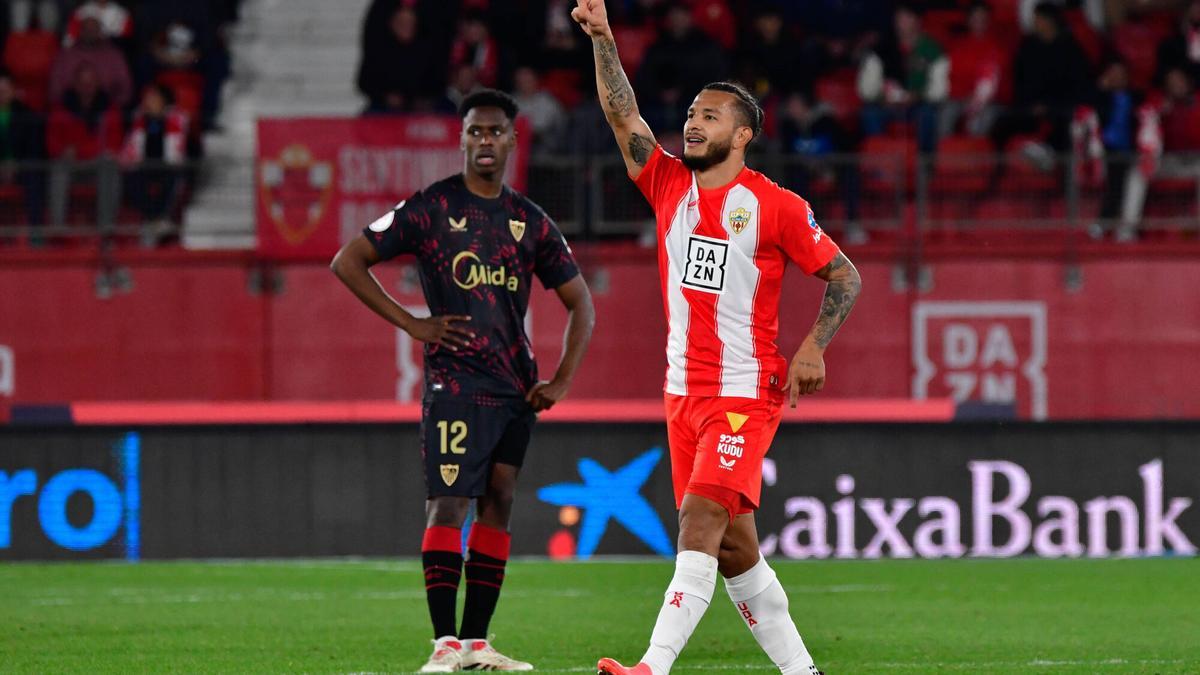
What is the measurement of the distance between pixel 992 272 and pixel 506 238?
10033mm

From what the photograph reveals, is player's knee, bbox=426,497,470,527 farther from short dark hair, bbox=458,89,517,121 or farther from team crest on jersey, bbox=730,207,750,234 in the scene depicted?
team crest on jersey, bbox=730,207,750,234

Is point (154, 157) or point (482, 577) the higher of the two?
point (154, 157)

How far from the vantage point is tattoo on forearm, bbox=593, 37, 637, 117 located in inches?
277

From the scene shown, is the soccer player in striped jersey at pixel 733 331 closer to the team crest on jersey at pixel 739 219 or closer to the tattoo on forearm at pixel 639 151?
the team crest on jersey at pixel 739 219

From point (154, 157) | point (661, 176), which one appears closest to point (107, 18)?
point (154, 157)

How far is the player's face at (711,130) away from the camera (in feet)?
22.1

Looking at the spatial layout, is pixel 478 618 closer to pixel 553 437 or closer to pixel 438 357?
pixel 438 357

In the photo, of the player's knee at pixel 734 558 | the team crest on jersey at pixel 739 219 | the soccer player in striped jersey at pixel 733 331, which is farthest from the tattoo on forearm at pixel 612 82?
the player's knee at pixel 734 558

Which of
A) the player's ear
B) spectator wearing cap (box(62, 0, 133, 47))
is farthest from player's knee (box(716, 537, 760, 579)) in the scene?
spectator wearing cap (box(62, 0, 133, 47))

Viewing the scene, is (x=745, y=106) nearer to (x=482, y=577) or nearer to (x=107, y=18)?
(x=482, y=577)

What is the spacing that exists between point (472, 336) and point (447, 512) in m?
0.69

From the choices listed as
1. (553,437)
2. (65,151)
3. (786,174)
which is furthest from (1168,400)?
(65,151)

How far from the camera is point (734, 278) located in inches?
263

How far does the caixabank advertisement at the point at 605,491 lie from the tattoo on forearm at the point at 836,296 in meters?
6.59
